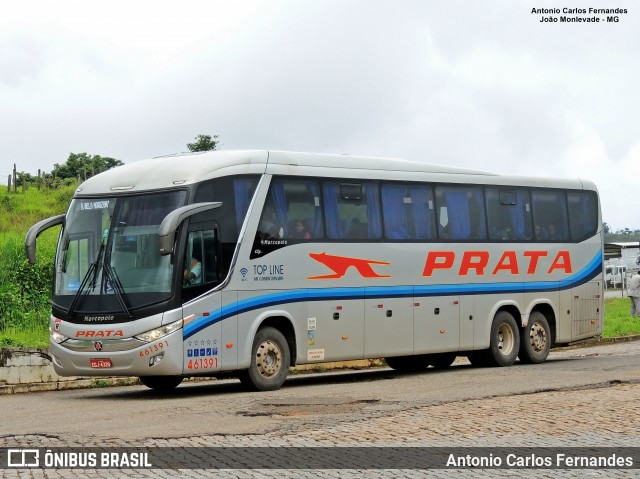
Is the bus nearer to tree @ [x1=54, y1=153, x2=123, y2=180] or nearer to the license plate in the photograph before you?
the license plate

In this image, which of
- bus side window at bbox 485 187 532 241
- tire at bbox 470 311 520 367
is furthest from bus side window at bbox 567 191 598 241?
tire at bbox 470 311 520 367

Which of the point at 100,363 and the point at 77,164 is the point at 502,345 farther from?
the point at 77,164

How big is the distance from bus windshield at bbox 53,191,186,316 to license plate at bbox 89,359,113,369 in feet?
2.42

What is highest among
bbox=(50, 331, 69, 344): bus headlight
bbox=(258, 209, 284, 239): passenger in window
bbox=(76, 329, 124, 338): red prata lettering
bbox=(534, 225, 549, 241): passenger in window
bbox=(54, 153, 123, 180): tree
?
bbox=(54, 153, 123, 180): tree

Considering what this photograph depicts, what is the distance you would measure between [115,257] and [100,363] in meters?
1.55

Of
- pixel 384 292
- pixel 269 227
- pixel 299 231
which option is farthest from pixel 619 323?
pixel 269 227

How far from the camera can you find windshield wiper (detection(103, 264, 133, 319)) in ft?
59.3

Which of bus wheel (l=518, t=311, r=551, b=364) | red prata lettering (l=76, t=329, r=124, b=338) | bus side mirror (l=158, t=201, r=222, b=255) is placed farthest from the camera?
bus wheel (l=518, t=311, r=551, b=364)

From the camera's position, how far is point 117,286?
59.9 ft

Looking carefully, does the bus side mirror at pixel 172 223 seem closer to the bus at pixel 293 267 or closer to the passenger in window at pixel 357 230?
the bus at pixel 293 267

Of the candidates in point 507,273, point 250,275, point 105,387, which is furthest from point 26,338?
point 507,273

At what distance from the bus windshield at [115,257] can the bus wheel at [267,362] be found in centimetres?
199

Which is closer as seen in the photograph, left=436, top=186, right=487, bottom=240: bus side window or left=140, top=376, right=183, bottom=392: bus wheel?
left=140, top=376, right=183, bottom=392: bus wheel

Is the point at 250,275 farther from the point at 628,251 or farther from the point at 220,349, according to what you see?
the point at 628,251
